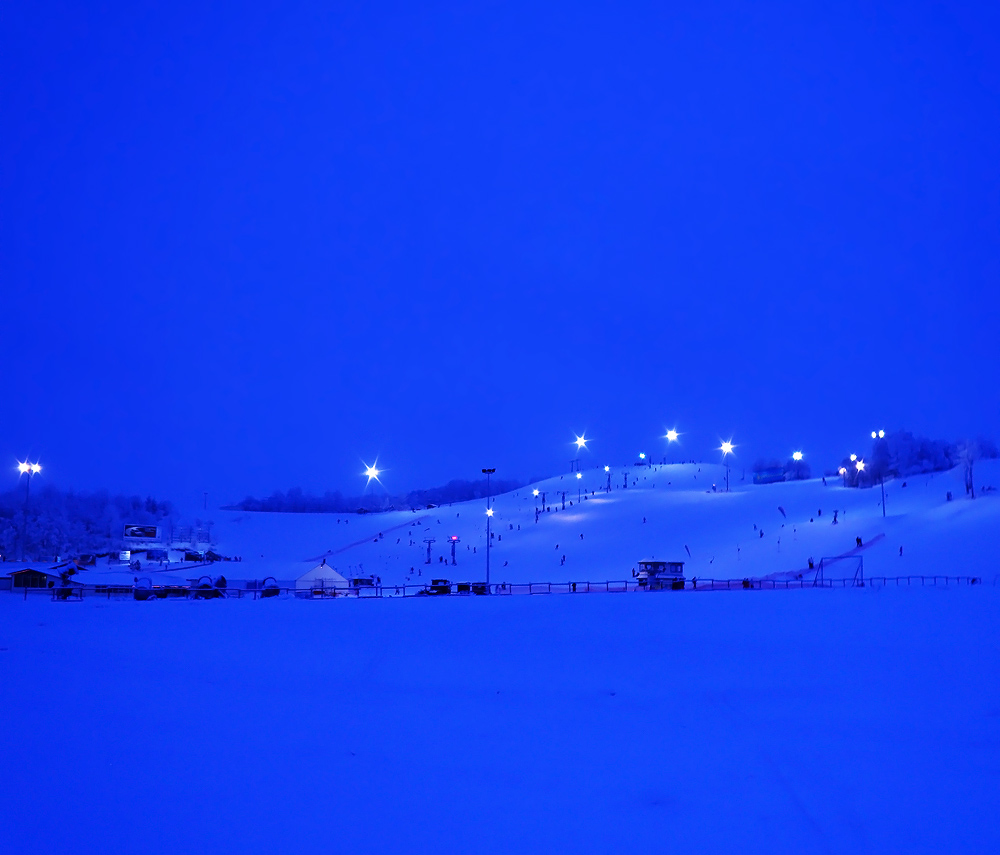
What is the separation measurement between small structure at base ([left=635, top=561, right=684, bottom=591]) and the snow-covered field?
7.78m

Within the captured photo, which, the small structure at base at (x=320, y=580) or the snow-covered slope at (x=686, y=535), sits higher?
the snow-covered slope at (x=686, y=535)

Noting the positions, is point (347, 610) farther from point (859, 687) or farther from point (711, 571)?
point (711, 571)

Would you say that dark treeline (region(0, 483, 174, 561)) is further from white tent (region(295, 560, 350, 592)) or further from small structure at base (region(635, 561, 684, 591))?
small structure at base (region(635, 561, 684, 591))

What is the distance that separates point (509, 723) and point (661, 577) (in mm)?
26911

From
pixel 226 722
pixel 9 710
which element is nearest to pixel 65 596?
pixel 9 710

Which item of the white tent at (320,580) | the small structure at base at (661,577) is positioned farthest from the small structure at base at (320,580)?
the small structure at base at (661,577)

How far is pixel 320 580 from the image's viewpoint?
48625 mm

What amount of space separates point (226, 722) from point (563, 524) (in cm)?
7175

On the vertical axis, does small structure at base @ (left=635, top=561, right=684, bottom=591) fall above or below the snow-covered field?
above

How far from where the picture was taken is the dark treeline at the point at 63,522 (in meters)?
86.4

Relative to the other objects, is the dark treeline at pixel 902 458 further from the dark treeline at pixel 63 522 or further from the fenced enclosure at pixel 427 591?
the dark treeline at pixel 63 522

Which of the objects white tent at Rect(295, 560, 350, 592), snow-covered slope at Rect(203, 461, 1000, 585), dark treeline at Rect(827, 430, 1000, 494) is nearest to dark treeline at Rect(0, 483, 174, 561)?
snow-covered slope at Rect(203, 461, 1000, 585)

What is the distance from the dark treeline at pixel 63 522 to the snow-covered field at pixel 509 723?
53955 mm

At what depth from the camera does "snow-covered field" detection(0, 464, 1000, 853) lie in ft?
35.7
